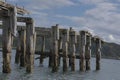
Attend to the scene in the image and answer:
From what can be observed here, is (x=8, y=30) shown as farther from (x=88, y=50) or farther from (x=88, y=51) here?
(x=88, y=51)

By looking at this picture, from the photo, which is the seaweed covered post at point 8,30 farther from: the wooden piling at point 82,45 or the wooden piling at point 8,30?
the wooden piling at point 82,45

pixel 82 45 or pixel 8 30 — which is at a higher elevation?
pixel 8 30

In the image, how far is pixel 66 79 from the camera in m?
43.8

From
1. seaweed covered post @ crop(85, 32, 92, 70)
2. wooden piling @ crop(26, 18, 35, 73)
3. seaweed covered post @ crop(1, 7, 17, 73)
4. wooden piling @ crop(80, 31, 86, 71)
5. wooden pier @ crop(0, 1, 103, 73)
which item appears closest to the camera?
seaweed covered post @ crop(1, 7, 17, 73)

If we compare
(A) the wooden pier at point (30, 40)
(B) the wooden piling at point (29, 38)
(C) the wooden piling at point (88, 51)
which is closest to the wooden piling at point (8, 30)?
(A) the wooden pier at point (30, 40)

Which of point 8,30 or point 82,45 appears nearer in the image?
point 8,30

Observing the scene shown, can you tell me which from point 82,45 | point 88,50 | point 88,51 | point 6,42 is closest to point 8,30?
point 6,42

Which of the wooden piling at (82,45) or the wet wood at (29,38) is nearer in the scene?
the wet wood at (29,38)

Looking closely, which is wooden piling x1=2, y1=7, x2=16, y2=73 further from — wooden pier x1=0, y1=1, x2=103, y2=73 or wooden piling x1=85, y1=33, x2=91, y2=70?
wooden piling x1=85, y1=33, x2=91, y2=70

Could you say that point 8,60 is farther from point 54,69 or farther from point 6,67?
point 54,69

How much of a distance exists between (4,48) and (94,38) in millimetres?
23282

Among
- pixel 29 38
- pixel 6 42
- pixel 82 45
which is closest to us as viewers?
pixel 6 42

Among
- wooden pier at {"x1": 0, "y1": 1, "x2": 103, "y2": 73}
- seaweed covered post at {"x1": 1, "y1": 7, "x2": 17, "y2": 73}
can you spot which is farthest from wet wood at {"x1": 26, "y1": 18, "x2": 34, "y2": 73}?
seaweed covered post at {"x1": 1, "y1": 7, "x2": 17, "y2": 73}

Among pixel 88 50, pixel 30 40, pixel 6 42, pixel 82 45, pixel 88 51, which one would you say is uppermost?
pixel 30 40
